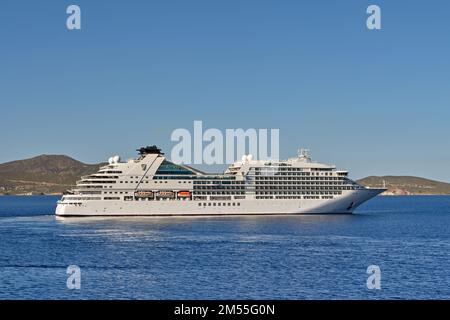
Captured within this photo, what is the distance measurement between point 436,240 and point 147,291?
44.4 meters

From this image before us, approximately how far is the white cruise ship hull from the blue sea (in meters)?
17.2

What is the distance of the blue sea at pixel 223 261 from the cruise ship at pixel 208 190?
60.6 ft

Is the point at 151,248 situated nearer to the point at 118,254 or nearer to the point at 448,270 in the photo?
the point at 118,254

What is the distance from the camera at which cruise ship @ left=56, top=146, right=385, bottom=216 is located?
108 m

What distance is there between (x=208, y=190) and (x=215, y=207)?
11.0ft

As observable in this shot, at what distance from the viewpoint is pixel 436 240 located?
72.8 metres

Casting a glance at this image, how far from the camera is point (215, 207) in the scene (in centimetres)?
11225

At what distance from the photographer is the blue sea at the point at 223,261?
131 feet

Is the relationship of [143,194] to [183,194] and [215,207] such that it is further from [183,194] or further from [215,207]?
[215,207]

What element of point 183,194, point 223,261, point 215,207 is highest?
point 183,194

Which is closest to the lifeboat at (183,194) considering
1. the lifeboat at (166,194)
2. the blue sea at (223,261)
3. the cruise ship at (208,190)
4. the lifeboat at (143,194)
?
the cruise ship at (208,190)

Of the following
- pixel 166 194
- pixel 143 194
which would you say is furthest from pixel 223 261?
pixel 166 194

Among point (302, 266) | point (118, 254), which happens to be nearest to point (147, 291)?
point (302, 266)

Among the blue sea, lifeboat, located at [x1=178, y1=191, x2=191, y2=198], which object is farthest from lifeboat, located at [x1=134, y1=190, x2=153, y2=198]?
the blue sea
